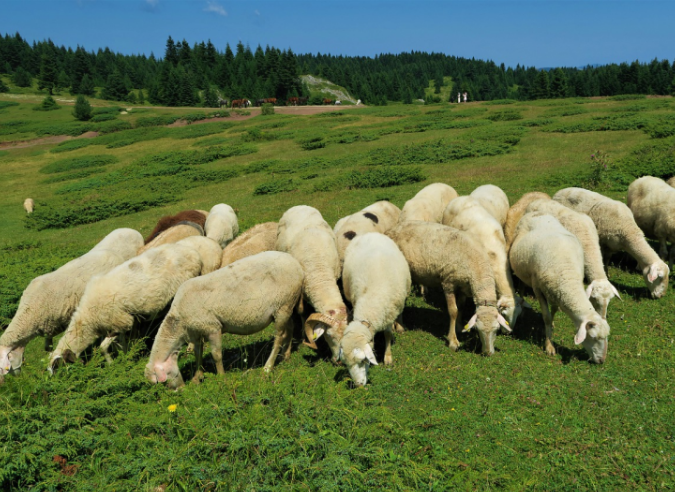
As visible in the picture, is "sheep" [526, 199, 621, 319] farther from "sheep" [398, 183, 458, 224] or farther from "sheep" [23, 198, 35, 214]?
"sheep" [23, 198, 35, 214]

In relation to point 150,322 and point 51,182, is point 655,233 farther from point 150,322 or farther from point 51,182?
point 51,182

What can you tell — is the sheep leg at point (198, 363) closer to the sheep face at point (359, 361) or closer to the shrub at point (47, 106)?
the sheep face at point (359, 361)

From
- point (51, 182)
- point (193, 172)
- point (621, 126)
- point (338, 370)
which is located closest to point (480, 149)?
point (621, 126)

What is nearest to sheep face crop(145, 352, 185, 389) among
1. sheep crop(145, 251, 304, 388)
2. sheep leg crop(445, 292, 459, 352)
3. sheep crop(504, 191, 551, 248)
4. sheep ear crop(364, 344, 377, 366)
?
sheep crop(145, 251, 304, 388)

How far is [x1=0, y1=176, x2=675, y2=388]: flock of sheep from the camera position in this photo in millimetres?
7477

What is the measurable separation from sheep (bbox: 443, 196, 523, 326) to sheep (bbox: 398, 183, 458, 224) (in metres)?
0.87

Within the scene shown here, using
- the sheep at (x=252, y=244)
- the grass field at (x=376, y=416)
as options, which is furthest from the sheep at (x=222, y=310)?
the sheep at (x=252, y=244)

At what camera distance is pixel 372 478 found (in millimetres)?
4703

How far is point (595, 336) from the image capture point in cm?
709

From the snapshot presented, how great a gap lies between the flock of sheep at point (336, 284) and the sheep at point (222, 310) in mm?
18

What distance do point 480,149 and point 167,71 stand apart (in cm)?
7556

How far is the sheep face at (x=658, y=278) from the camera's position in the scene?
9.28 m

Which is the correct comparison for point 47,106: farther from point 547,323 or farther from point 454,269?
point 547,323

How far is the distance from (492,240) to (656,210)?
4.94 m
